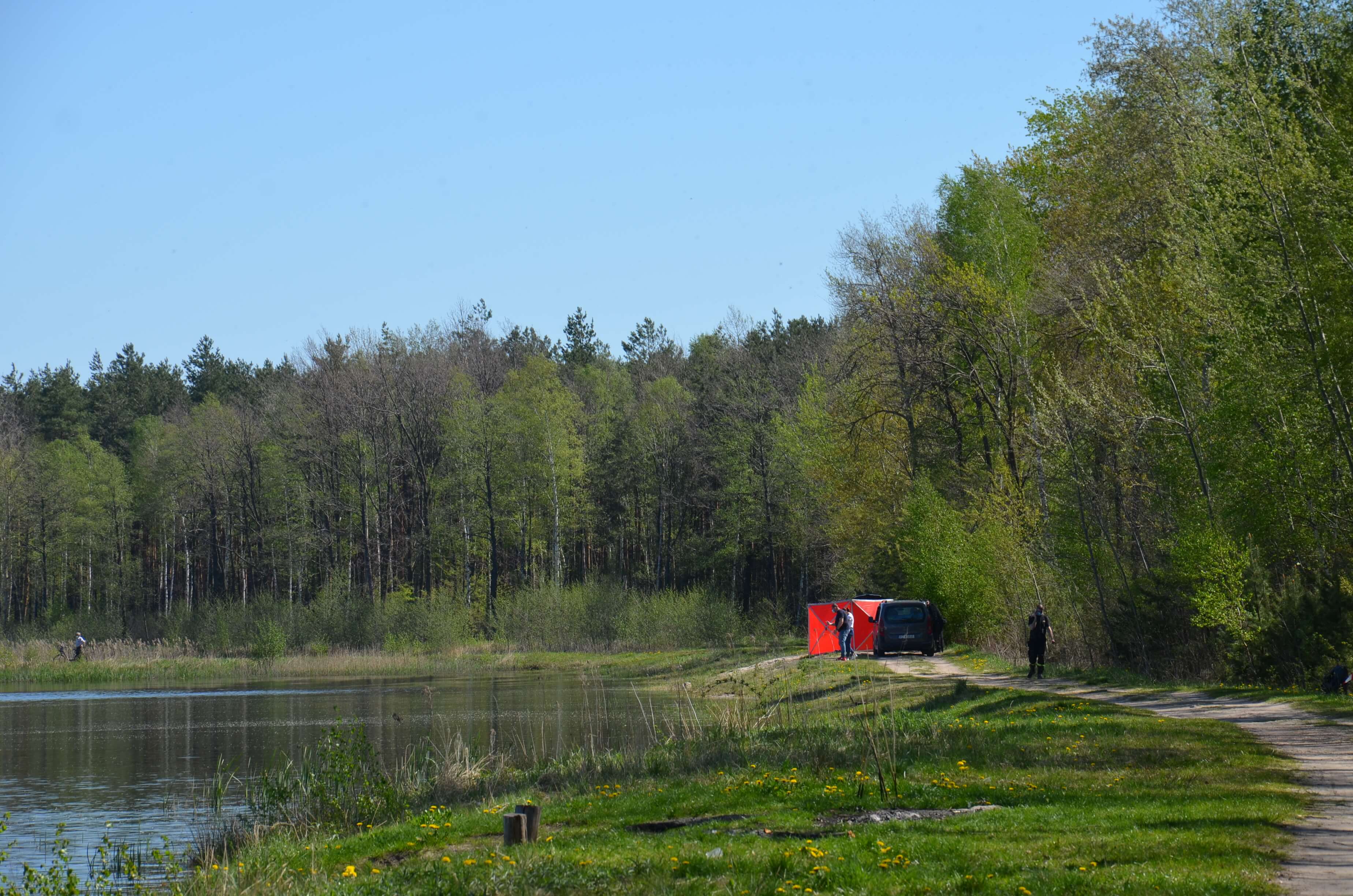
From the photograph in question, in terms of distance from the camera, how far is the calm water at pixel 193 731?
61.9 ft

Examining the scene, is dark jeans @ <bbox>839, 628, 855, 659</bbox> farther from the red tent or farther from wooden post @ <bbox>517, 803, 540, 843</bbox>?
wooden post @ <bbox>517, 803, 540, 843</bbox>

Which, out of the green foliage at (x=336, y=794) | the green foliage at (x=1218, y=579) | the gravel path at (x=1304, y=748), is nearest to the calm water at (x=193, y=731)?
the green foliage at (x=336, y=794)

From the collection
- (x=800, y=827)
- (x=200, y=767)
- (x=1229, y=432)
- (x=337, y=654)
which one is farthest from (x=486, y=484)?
(x=800, y=827)

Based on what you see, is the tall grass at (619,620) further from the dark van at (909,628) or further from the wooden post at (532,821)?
the wooden post at (532,821)

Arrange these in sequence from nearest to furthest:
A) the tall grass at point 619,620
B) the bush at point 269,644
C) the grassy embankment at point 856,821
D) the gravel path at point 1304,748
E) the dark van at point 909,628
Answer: the gravel path at point 1304,748 → the grassy embankment at point 856,821 → the dark van at point 909,628 → the tall grass at point 619,620 → the bush at point 269,644

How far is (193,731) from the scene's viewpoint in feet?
99.9

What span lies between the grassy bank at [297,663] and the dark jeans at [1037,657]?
66.5 ft

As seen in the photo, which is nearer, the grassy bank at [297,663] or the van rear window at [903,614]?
the van rear window at [903,614]

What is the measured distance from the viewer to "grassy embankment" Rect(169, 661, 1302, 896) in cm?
902

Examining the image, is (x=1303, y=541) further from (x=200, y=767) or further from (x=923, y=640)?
(x=200, y=767)

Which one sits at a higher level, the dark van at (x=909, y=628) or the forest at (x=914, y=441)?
the forest at (x=914, y=441)

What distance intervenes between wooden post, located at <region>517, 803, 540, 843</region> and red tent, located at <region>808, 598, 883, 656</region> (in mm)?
26046

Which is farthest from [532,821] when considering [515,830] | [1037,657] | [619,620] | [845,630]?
[619,620]

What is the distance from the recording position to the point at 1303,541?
22328 millimetres
